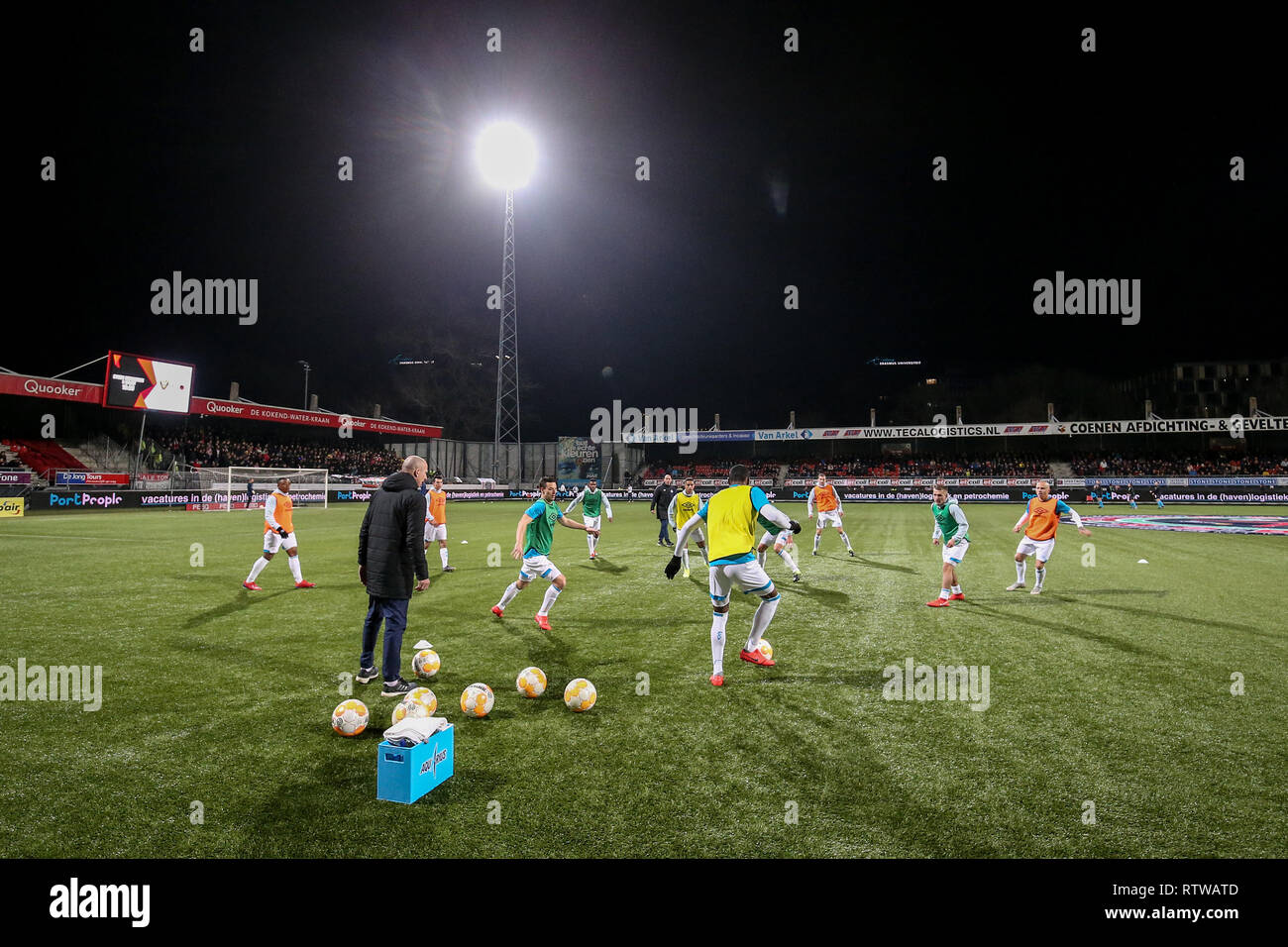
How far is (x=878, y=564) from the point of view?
14.9 metres

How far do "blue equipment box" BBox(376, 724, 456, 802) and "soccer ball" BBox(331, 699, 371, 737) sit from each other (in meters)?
0.99

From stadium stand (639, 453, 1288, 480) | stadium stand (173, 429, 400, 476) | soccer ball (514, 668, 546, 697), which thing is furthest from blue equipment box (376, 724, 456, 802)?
stadium stand (639, 453, 1288, 480)

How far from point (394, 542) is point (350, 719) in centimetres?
178

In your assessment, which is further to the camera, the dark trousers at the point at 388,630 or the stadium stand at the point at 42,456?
the stadium stand at the point at 42,456

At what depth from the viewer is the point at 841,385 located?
62562mm

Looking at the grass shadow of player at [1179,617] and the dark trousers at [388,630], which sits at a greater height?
the dark trousers at [388,630]

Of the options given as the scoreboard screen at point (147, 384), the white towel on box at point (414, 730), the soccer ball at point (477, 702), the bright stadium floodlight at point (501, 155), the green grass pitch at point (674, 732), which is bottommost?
the green grass pitch at point (674, 732)

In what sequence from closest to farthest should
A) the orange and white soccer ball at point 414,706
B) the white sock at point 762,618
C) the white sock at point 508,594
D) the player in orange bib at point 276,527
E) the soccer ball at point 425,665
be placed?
the orange and white soccer ball at point 414,706
the soccer ball at point 425,665
the white sock at point 762,618
the white sock at point 508,594
the player in orange bib at point 276,527

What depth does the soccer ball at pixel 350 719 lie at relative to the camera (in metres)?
4.91

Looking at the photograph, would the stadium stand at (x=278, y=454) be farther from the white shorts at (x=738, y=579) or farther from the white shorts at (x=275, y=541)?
the white shorts at (x=738, y=579)

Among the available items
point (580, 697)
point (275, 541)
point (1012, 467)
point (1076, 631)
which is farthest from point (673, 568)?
point (1012, 467)

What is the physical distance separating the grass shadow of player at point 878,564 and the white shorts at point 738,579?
8.42 meters

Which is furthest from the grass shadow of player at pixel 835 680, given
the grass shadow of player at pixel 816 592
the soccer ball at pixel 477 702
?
the grass shadow of player at pixel 816 592

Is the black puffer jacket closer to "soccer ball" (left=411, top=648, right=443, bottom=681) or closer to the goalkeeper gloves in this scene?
"soccer ball" (left=411, top=648, right=443, bottom=681)
